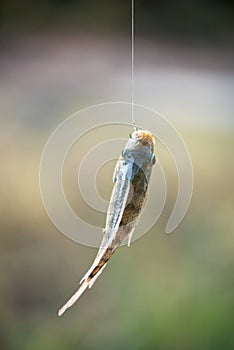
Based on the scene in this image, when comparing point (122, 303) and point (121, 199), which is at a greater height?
point (121, 199)

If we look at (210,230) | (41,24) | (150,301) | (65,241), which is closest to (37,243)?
(65,241)

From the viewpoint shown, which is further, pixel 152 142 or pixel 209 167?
pixel 209 167

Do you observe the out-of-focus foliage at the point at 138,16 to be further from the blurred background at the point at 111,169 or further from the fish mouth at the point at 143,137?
the fish mouth at the point at 143,137

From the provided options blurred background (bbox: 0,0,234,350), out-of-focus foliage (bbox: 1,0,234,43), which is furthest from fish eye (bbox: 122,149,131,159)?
out-of-focus foliage (bbox: 1,0,234,43)

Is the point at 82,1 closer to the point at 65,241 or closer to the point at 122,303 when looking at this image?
the point at 65,241

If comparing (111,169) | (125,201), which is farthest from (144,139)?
(111,169)

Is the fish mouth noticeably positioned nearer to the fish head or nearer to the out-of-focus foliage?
the fish head

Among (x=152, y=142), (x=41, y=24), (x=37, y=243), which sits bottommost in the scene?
(x=37, y=243)
